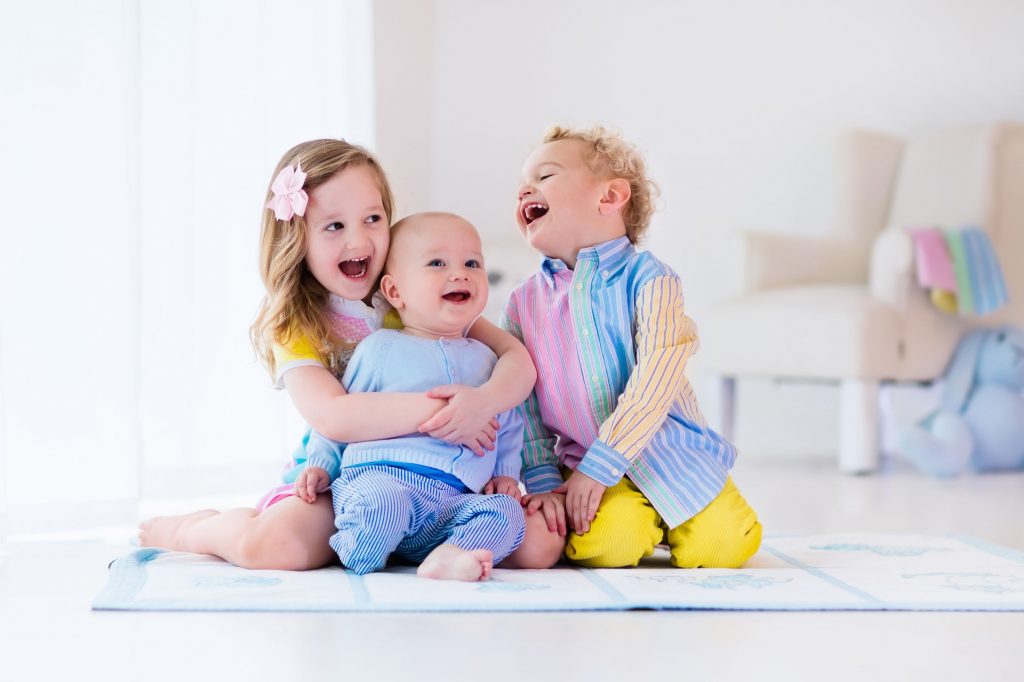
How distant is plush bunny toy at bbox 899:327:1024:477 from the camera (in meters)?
2.67

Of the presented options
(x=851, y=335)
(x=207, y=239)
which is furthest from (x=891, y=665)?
(x=851, y=335)

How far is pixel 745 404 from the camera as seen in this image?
3531 mm

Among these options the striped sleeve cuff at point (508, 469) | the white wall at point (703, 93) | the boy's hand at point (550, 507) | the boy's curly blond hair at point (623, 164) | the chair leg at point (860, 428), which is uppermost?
the white wall at point (703, 93)

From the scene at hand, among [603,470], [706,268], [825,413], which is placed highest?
[706,268]

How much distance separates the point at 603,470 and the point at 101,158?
3.36ft

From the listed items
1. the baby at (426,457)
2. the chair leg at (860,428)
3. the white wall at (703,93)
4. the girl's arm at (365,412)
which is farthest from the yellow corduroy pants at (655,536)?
the white wall at (703,93)

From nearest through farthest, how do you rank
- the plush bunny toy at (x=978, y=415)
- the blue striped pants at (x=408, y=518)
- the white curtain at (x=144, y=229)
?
the blue striped pants at (x=408, y=518), the white curtain at (x=144, y=229), the plush bunny toy at (x=978, y=415)

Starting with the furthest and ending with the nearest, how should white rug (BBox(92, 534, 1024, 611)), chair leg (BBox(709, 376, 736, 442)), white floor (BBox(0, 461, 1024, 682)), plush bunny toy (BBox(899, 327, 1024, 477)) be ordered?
1. chair leg (BBox(709, 376, 736, 442))
2. plush bunny toy (BBox(899, 327, 1024, 477))
3. white rug (BBox(92, 534, 1024, 611))
4. white floor (BBox(0, 461, 1024, 682))

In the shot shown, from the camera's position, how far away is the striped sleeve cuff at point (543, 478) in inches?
59.2

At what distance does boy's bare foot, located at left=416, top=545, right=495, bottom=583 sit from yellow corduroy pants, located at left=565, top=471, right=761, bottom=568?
203 millimetres

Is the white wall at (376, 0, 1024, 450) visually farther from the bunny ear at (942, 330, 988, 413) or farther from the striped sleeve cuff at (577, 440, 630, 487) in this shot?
the striped sleeve cuff at (577, 440, 630, 487)

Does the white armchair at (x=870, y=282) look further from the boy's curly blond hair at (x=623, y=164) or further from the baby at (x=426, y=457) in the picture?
the baby at (x=426, y=457)

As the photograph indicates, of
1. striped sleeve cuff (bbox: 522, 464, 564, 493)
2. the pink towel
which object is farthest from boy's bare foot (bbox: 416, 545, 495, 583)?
the pink towel

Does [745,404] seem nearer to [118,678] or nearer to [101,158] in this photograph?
[101,158]
